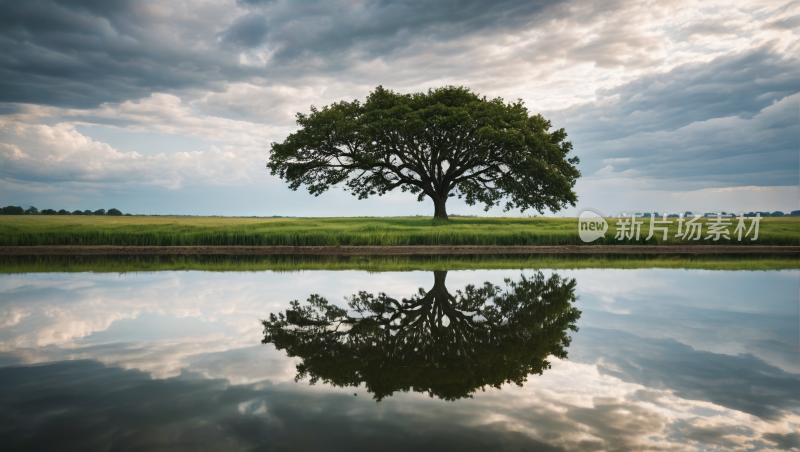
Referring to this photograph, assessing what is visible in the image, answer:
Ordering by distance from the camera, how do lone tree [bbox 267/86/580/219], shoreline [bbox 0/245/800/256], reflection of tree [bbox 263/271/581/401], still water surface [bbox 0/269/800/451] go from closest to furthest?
1. still water surface [bbox 0/269/800/451]
2. reflection of tree [bbox 263/271/581/401]
3. shoreline [bbox 0/245/800/256]
4. lone tree [bbox 267/86/580/219]

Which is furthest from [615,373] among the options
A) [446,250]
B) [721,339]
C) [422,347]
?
[446,250]

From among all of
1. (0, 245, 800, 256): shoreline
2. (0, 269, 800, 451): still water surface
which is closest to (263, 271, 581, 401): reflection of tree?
(0, 269, 800, 451): still water surface

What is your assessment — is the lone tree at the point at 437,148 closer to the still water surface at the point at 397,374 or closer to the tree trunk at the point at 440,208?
the tree trunk at the point at 440,208

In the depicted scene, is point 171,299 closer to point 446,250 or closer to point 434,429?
point 434,429

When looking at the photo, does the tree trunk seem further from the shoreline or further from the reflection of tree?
the reflection of tree

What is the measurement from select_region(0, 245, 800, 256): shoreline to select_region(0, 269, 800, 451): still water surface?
11360mm

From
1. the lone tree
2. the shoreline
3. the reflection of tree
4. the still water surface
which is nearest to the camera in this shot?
the still water surface

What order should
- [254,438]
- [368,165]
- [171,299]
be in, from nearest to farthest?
[254,438], [171,299], [368,165]

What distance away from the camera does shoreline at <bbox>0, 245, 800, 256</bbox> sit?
61.1 ft

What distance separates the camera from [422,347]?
5.07 meters

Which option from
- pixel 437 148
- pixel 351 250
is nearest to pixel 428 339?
pixel 351 250

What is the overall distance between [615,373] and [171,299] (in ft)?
24.9

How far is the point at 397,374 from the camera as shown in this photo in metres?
4.21

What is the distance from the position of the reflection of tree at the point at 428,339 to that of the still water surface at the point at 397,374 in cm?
3
